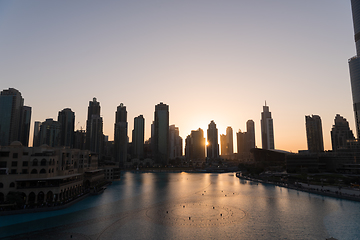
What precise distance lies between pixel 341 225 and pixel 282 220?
1101 cm

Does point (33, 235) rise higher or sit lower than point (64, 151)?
lower

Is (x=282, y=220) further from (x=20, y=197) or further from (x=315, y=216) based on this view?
(x=20, y=197)

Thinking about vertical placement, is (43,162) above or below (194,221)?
above

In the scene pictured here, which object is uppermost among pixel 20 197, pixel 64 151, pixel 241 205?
pixel 64 151

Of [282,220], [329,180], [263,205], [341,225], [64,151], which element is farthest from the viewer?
[329,180]

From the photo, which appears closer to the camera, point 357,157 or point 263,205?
point 263,205

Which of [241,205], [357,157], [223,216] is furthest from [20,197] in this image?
[357,157]

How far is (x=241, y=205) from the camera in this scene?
68188 mm

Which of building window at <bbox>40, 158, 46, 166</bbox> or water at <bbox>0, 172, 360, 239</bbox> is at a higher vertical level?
building window at <bbox>40, 158, 46, 166</bbox>

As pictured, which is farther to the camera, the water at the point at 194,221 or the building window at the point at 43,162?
the building window at the point at 43,162

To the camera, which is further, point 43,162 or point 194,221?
point 43,162

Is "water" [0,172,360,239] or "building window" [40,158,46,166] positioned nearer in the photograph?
"water" [0,172,360,239]

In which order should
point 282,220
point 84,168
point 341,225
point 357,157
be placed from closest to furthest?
1. point 341,225
2. point 282,220
3. point 84,168
4. point 357,157

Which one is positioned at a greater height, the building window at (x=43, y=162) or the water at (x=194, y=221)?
the building window at (x=43, y=162)
